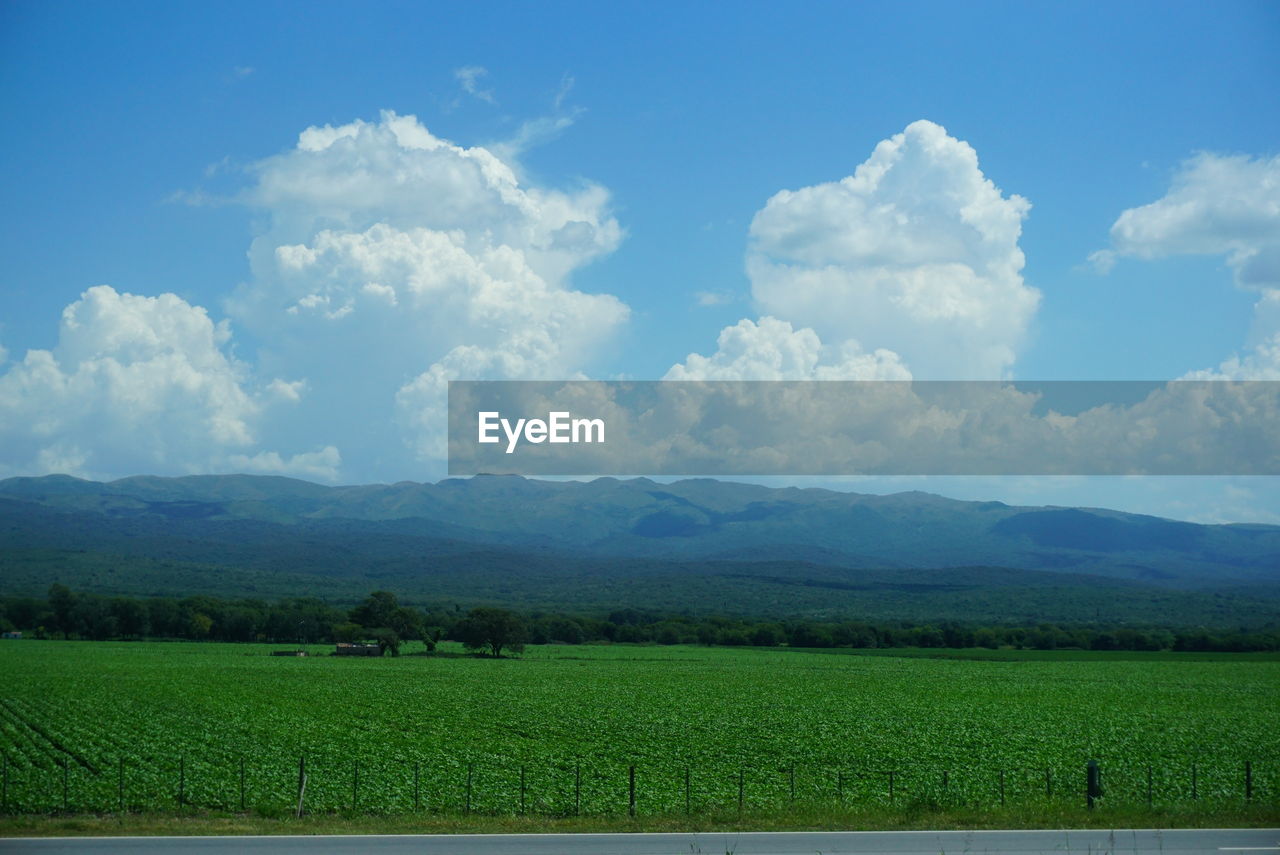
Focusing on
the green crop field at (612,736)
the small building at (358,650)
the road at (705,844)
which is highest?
the road at (705,844)

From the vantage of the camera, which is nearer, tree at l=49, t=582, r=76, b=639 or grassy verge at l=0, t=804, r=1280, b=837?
grassy verge at l=0, t=804, r=1280, b=837

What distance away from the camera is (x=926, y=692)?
260 feet

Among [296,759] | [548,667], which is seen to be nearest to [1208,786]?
[296,759]

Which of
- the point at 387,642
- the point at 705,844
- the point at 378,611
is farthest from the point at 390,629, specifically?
the point at 705,844

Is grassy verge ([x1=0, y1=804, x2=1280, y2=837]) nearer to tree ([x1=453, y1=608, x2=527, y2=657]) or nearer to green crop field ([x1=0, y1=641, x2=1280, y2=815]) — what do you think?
green crop field ([x1=0, y1=641, x2=1280, y2=815])

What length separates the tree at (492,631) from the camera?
13088 cm

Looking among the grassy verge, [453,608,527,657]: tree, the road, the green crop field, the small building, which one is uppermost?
the road

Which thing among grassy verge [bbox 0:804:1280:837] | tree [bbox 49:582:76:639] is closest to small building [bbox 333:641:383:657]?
tree [bbox 49:582:76:639]

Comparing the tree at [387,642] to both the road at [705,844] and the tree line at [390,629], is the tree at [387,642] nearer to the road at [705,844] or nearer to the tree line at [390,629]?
the tree line at [390,629]

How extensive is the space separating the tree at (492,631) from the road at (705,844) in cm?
10567

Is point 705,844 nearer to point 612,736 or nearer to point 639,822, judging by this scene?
point 639,822

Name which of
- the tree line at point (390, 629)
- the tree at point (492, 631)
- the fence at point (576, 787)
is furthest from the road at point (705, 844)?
the tree line at point (390, 629)

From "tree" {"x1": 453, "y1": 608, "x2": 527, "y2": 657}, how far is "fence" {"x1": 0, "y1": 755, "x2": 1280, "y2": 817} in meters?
89.8

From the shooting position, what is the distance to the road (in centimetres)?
2441
